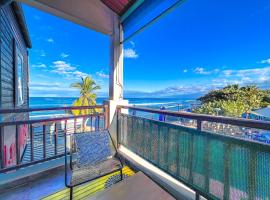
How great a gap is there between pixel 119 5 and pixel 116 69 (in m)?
1.25

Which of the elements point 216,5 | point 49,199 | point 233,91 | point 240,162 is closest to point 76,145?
point 49,199

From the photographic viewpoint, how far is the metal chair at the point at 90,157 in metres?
2.09

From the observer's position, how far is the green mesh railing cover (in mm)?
1254

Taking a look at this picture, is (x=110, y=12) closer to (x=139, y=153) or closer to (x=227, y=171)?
(x=139, y=153)

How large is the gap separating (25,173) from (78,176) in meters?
1.16

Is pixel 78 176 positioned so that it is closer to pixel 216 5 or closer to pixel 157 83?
pixel 216 5

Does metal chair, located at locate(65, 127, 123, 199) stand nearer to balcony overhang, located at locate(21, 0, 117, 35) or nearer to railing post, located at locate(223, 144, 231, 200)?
railing post, located at locate(223, 144, 231, 200)

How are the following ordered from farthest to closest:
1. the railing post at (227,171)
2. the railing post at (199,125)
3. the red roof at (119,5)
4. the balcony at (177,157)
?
the red roof at (119,5)
the railing post at (199,125)
the railing post at (227,171)
the balcony at (177,157)

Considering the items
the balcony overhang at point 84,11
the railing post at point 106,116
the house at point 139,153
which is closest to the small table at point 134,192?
the house at point 139,153

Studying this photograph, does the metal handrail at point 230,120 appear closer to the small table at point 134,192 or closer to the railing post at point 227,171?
the railing post at point 227,171

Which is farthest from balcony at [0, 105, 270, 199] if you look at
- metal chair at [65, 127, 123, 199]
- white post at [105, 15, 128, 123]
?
metal chair at [65, 127, 123, 199]

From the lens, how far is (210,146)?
5.16ft

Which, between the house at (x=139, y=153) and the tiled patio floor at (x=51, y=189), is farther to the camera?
the tiled patio floor at (x=51, y=189)

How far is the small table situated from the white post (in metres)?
2.07
